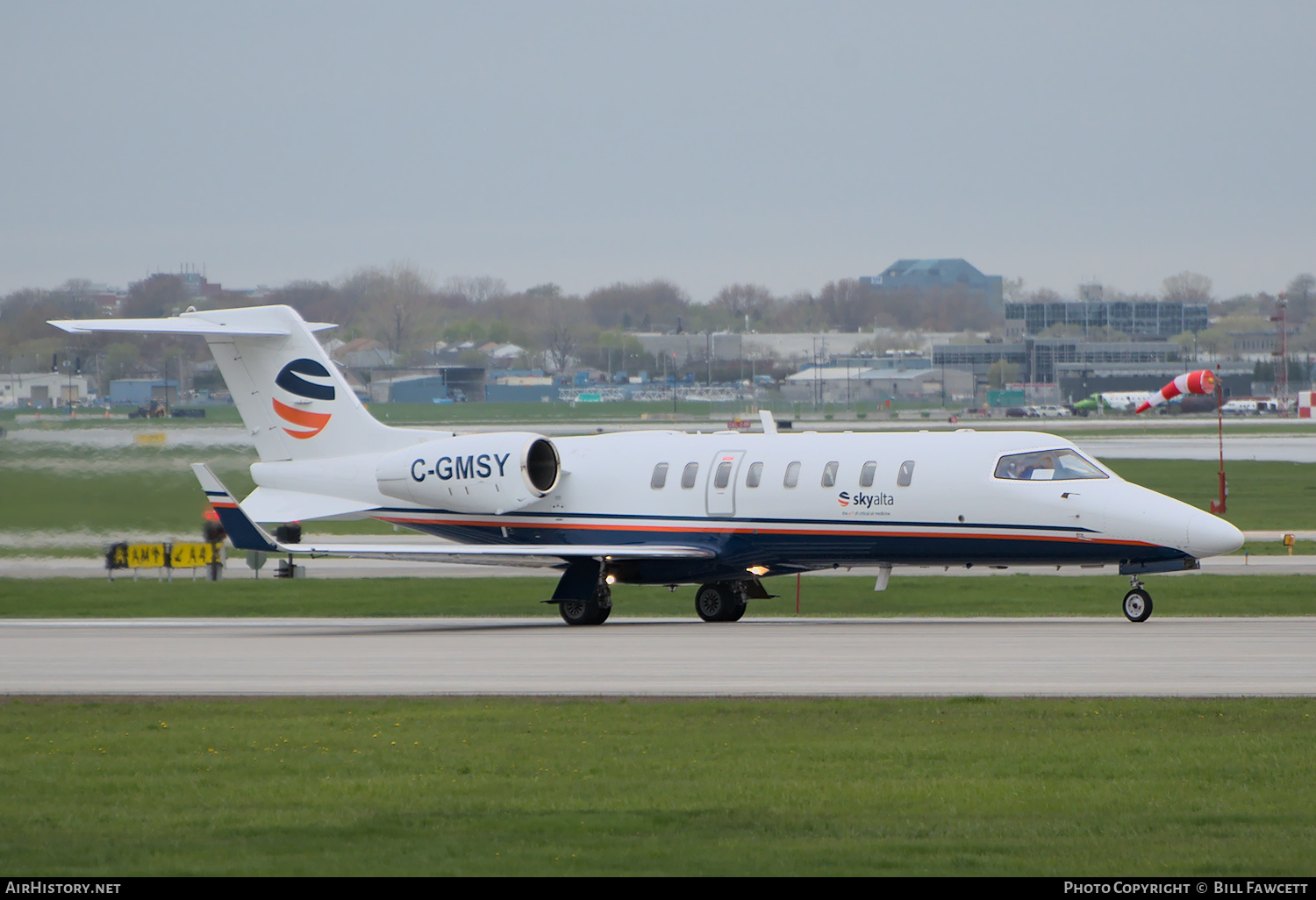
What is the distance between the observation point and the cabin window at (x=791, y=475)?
28562mm

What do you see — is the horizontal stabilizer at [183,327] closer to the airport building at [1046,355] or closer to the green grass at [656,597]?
the green grass at [656,597]

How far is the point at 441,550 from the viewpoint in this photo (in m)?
28.3

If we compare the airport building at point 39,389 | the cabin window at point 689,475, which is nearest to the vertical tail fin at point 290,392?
the cabin window at point 689,475

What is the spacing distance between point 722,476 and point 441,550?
530cm

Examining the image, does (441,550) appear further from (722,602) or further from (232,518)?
(722,602)

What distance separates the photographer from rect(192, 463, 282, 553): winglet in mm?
27344

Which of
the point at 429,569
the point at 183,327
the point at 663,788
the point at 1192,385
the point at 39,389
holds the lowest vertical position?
the point at 429,569

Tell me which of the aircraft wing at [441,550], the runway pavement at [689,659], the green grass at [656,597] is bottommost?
the green grass at [656,597]

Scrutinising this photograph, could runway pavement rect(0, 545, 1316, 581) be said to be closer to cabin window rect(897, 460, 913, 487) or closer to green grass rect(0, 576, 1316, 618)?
green grass rect(0, 576, 1316, 618)

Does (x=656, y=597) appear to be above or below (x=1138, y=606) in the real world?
below

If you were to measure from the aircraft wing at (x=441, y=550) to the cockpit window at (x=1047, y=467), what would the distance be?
5664 mm

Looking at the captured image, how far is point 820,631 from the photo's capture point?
88.1ft

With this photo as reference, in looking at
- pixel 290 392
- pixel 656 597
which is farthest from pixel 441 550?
pixel 656 597
